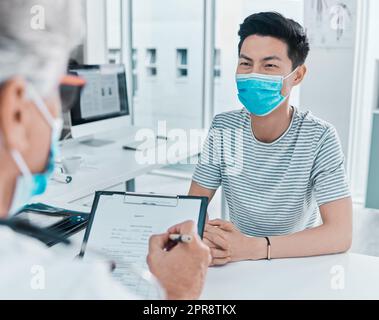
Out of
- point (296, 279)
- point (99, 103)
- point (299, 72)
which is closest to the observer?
point (296, 279)

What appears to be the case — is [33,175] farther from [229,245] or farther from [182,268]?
[229,245]

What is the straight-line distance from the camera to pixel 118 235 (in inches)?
47.2

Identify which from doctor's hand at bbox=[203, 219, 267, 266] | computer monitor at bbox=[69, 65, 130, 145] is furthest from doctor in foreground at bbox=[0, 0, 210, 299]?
computer monitor at bbox=[69, 65, 130, 145]

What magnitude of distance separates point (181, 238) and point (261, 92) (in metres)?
0.75

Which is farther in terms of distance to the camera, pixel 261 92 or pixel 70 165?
pixel 70 165

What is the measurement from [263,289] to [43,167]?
66 cm

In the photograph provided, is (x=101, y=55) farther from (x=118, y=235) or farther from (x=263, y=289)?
(x=263, y=289)

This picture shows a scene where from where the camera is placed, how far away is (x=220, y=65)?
13.5 ft

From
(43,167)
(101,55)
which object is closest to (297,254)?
(43,167)

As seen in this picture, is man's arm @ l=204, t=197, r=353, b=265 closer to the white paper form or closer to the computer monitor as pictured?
the white paper form

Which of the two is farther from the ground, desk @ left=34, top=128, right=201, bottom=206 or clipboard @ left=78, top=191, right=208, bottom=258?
clipboard @ left=78, top=191, right=208, bottom=258

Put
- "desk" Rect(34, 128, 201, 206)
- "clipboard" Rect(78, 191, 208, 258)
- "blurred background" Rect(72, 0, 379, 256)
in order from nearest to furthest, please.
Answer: "clipboard" Rect(78, 191, 208, 258), "desk" Rect(34, 128, 201, 206), "blurred background" Rect(72, 0, 379, 256)

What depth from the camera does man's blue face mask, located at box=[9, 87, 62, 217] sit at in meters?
0.60

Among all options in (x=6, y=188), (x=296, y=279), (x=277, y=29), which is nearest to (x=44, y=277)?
(x=6, y=188)
